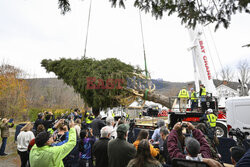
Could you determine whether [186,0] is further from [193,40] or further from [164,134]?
[193,40]

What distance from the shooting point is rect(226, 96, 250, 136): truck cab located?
6.36 metres

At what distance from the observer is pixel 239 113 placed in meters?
6.55

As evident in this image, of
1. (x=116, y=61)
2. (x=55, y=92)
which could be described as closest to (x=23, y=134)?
(x=116, y=61)

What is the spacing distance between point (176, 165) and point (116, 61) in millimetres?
8250

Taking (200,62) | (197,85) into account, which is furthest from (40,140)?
(197,85)

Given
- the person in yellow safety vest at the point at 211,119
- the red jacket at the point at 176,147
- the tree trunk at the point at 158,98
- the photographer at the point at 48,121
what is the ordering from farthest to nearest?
the tree trunk at the point at 158,98, the person in yellow safety vest at the point at 211,119, the photographer at the point at 48,121, the red jacket at the point at 176,147

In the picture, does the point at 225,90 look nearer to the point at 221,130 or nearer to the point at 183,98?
the point at 221,130

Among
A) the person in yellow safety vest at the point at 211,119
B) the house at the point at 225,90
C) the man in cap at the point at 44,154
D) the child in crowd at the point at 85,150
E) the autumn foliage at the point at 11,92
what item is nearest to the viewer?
the man in cap at the point at 44,154

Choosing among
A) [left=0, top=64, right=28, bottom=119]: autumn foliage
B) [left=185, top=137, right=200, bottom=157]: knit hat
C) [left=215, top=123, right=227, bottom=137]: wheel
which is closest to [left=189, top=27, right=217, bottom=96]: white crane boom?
[left=215, top=123, right=227, bottom=137]: wheel

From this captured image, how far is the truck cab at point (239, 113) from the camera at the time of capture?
6.36 m

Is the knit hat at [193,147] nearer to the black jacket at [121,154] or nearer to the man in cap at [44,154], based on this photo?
the black jacket at [121,154]

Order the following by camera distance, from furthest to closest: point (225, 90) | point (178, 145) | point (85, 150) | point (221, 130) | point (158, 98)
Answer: point (225, 90), point (158, 98), point (221, 130), point (85, 150), point (178, 145)

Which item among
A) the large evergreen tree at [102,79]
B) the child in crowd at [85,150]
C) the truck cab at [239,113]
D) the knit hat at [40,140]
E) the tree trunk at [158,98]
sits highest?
the large evergreen tree at [102,79]

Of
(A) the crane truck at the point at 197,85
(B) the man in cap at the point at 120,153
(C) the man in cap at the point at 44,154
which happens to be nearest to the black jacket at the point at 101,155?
(B) the man in cap at the point at 120,153
